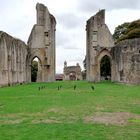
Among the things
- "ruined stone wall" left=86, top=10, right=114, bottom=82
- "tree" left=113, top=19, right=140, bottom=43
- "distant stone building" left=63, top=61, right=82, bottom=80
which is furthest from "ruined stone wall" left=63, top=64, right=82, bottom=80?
"ruined stone wall" left=86, top=10, right=114, bottom=82

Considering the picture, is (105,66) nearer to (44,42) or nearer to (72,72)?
(44,42)

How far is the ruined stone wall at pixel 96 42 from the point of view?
47125 mm

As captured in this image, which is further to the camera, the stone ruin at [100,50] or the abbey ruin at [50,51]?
the stone ruin at [100,50]

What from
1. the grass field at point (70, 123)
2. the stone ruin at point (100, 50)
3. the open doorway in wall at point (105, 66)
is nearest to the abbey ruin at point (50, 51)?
the stone ruin at point (100, 50)

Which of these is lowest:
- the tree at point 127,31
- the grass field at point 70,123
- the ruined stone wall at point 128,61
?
the grass field at point 70,123

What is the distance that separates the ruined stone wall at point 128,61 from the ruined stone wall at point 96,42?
14.4ft

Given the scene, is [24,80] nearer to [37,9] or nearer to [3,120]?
[37,9]

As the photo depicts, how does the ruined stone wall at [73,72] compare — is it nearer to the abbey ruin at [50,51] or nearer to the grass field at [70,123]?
the abbey ruin at [50,51]

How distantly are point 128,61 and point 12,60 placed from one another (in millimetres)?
13633

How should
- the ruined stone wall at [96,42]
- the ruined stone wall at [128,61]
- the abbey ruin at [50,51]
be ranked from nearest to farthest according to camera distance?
the ruined stone wall at [128,61]
the abbey ruin at [50,51]
the ruined stone wall at [96,42]

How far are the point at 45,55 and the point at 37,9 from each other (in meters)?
6.91

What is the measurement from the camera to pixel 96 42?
156 ft

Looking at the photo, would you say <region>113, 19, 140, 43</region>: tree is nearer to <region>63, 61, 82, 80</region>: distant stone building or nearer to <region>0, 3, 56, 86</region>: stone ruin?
<region>0, 3, 56, 86</region>: stone ruin

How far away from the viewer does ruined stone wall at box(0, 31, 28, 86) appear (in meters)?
37.5
